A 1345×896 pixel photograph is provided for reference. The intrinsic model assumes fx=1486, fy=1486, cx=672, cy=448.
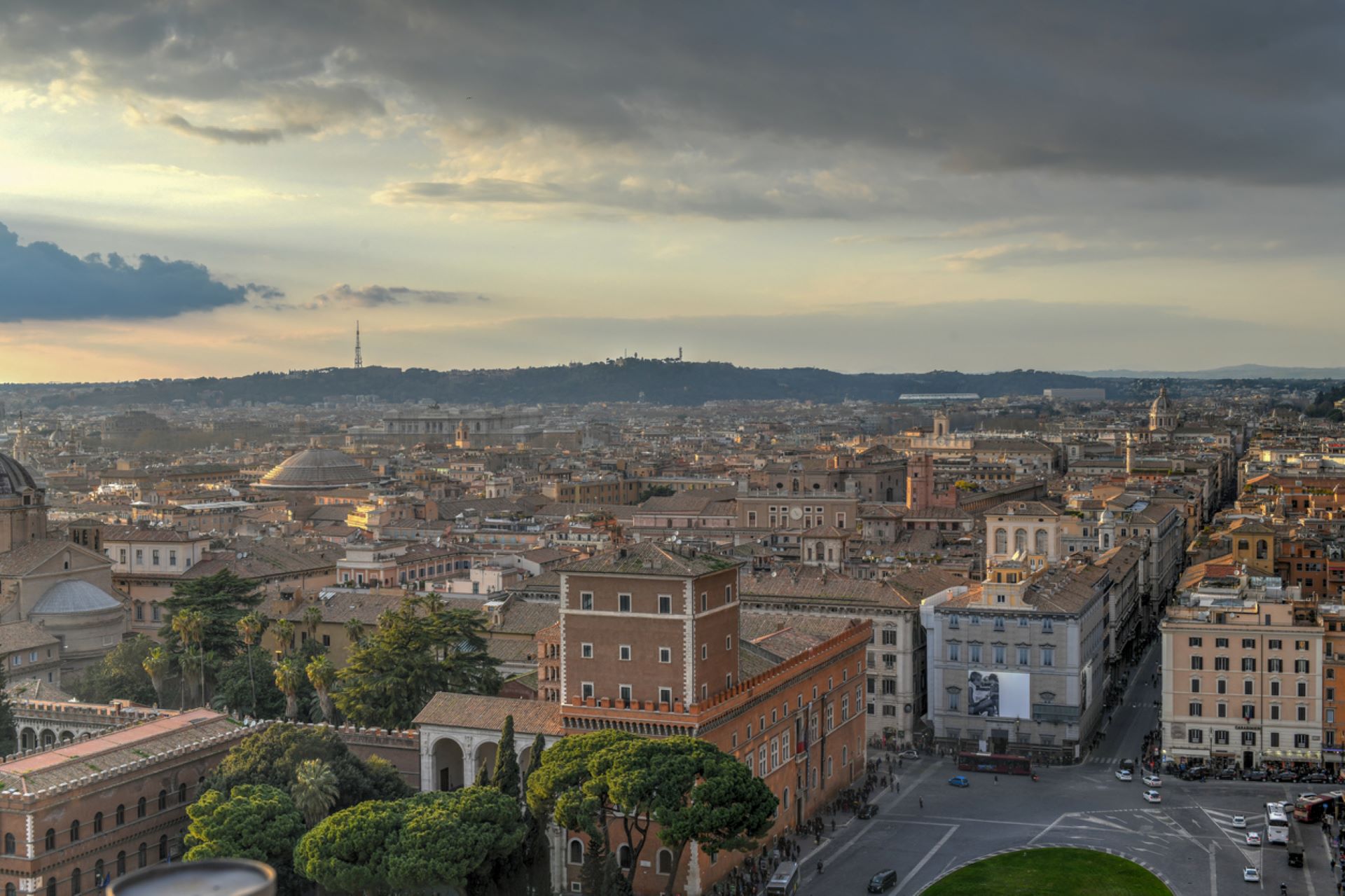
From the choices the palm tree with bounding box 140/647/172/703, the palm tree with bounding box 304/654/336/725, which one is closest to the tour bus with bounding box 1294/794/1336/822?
the palm tree with bounding box 304/654/336/725

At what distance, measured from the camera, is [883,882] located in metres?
48.5

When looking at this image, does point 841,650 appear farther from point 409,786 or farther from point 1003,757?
point 409,786

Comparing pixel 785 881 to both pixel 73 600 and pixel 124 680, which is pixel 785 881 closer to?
pixel 124 680

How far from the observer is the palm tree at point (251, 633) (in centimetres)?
6681

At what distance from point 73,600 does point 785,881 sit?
151 ft

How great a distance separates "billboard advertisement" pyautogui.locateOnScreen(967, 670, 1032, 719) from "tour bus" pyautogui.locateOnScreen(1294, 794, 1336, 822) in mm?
13043

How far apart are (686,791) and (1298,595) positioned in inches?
1654

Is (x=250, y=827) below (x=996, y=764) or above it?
above

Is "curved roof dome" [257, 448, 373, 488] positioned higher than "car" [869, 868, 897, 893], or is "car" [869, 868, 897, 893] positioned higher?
"curved roof dome" [257, 448, 373, 488]

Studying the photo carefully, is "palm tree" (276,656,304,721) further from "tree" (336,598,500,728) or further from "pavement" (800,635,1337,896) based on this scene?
"pavement" (800,635,1337,896)

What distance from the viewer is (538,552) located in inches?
3681

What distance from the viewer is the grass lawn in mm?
47938

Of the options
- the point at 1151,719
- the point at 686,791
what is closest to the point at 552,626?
the point at 686,791

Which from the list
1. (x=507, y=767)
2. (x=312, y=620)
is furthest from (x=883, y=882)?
(x=312, y=620)
